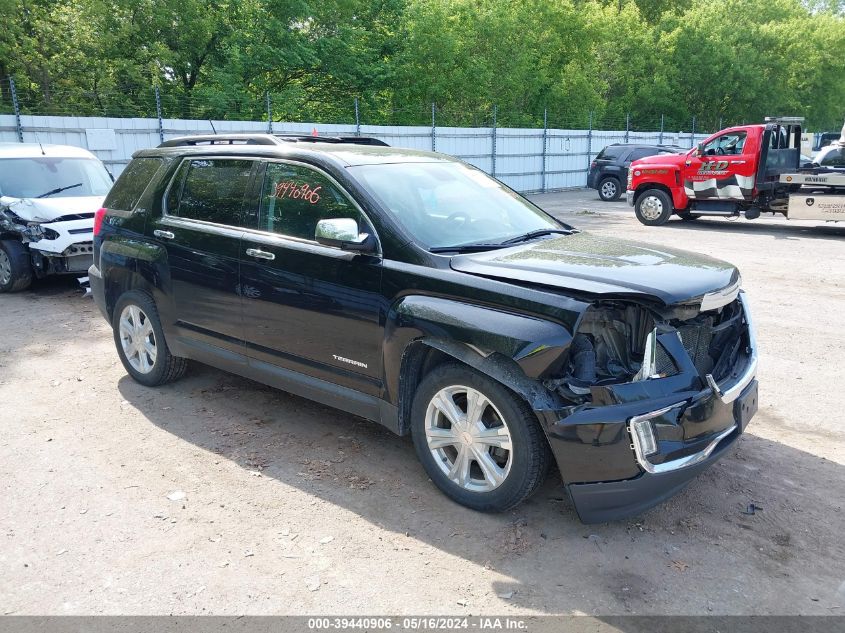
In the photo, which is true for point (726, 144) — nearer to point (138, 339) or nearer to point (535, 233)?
point (535, 233)

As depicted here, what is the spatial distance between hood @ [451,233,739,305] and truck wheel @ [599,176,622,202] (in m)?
19.5

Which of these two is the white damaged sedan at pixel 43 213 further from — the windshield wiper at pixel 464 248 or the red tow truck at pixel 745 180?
the red tow truck at pixel 745 180

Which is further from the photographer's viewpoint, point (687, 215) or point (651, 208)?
point (687, 215)

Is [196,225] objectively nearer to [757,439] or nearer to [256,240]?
[256,240]

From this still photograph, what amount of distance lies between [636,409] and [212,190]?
3.26 m

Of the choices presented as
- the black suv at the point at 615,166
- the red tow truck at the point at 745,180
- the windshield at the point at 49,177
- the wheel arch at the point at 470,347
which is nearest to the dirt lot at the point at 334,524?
the wheel arch at the point at 470,347

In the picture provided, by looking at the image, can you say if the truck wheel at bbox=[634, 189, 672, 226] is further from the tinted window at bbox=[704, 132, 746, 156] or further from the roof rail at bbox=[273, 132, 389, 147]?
the roof rail at bbox=[273, 132, 389, 147]

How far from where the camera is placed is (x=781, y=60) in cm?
4759

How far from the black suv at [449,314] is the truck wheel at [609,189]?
18.9 meters

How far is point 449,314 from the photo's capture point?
3568 mm

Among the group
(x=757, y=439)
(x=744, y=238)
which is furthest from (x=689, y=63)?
(x=757, y=439)

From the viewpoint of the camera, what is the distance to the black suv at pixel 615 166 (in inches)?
876

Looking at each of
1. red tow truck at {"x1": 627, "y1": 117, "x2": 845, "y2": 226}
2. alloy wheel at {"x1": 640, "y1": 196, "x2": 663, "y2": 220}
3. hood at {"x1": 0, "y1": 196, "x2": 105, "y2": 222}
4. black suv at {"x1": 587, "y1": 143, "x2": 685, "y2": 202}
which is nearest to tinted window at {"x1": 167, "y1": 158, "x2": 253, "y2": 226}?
hood at {"x1": 0, "y1": 196, "x2": 105, "y2": 222}

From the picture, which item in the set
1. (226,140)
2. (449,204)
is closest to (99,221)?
(226,140)
